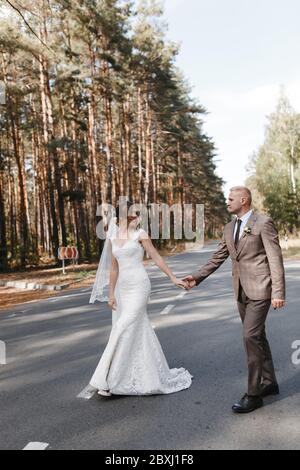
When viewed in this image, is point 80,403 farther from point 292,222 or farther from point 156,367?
point 292,222

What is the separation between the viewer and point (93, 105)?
89.7 feet

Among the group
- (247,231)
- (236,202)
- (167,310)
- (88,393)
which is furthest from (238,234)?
(167,310)

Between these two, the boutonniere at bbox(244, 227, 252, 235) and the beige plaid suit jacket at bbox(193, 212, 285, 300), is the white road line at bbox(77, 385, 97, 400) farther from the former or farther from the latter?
the boutonniere at bbox(244, 227, 252, 235)

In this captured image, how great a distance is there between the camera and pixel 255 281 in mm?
4609

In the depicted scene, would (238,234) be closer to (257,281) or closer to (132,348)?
(257,281)

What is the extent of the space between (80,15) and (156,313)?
64.3 ft

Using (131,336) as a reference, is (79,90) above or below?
above

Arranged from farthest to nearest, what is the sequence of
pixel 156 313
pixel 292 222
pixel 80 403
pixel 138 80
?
Answer: pixel 292 222 → pixel 138 80 → pixel 156 313 → pixel 80 403

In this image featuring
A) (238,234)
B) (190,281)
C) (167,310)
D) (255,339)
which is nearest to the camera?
(255,339)

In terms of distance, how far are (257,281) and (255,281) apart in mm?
21

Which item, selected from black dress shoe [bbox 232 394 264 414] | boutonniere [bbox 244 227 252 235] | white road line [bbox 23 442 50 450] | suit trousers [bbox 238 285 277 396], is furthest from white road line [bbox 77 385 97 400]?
boutonniere [bbox 244 227 252 235]

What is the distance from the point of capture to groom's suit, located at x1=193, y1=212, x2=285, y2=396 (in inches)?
176

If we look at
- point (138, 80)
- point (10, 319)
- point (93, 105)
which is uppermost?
point (138, 80)
